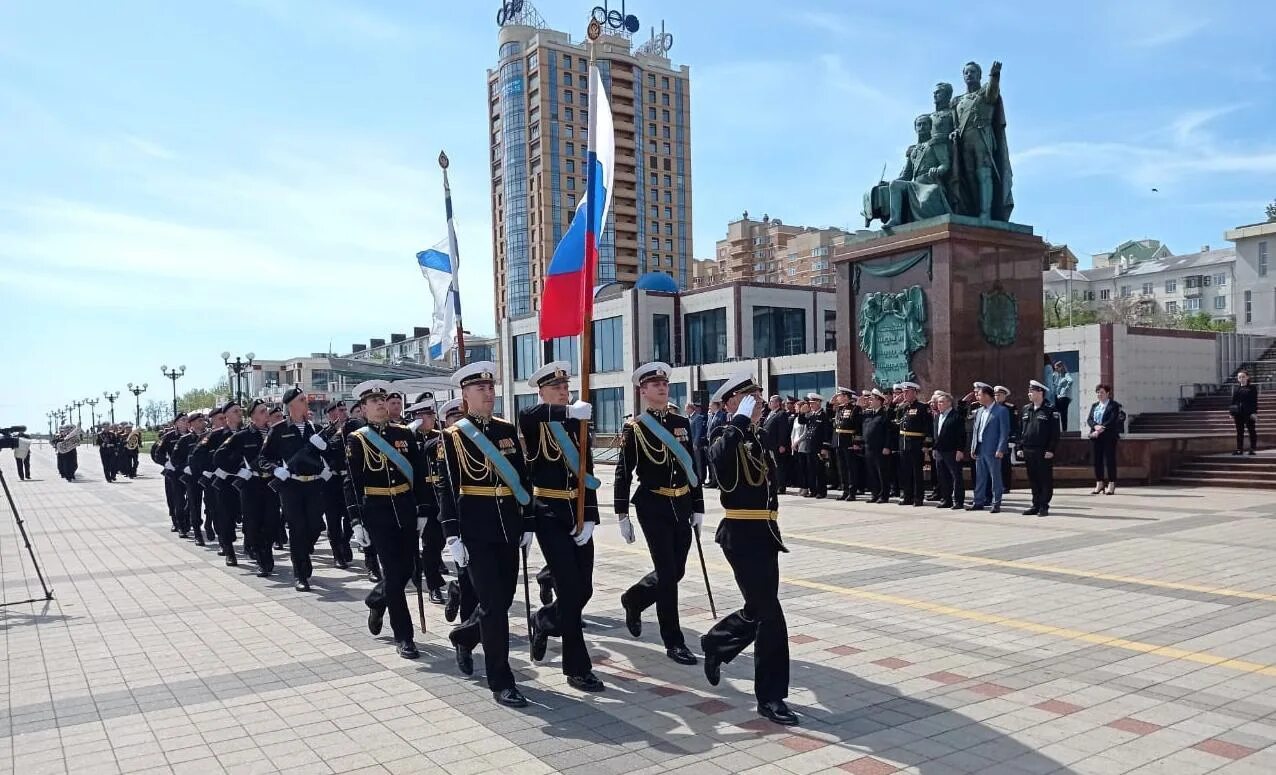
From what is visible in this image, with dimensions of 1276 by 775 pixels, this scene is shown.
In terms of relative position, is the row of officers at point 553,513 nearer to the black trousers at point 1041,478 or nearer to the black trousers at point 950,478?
the black trousers at point 1041,478

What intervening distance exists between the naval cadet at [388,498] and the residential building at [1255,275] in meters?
73.5

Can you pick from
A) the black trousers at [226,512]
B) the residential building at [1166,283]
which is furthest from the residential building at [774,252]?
the black trousers at [226,512]

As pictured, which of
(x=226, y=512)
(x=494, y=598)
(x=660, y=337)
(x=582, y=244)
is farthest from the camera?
(x=660, y=337)

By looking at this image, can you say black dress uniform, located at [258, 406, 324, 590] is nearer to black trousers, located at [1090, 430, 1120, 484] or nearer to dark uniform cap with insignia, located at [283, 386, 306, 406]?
dark uniform cap with insignia, located at [283, 386, 306, 406]

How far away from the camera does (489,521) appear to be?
5.80 meters

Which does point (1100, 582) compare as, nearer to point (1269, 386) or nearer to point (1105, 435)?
point (1105, 435)

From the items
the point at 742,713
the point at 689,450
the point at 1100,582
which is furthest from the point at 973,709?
the point at 1100,582

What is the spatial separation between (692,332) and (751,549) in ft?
151

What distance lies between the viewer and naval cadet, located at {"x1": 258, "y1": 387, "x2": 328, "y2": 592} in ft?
31.8

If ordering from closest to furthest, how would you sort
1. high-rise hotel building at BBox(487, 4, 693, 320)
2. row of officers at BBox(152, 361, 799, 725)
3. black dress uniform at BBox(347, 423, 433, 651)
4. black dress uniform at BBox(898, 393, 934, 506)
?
row of officers at BBox(152, 361, 799, 725)
black dress uniform at BBox(347, 423, 433, 651)
black dress uniform at BBox(898, 393, 934, 506)
high-rise hotel building at BBox(487, 4, 693, 320)

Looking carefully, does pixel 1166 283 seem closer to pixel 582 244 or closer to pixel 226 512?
pixel 226 512

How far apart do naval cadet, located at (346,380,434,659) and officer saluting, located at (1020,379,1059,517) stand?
9373mm

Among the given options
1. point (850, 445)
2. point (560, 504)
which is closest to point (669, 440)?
point (560, 504)

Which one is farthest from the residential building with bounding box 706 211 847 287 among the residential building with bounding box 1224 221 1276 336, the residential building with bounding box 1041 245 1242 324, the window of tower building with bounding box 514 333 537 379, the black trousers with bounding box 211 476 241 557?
the black trousers with bounding box 211 476 241 557
